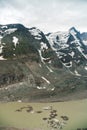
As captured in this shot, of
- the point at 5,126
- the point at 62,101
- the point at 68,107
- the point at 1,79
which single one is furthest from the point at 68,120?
the point at 1,79

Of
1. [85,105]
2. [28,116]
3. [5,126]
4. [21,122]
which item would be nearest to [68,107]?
[85,105]

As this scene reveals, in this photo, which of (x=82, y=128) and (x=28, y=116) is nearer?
(x=82, y=128)

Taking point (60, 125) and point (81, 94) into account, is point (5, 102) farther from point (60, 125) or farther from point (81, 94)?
point (60, 125)

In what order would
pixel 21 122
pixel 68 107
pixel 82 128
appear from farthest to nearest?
1. pixel 68 107
2. pixel 21 122
3. pixel 82 128

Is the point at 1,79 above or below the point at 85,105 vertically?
above

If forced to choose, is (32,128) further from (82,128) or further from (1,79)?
(1,79)

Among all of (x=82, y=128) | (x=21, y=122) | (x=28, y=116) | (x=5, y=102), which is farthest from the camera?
(x=5, y=102)
